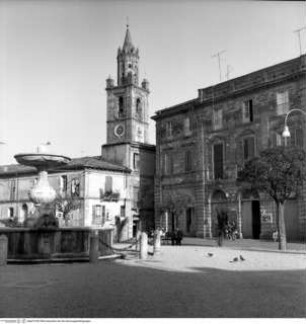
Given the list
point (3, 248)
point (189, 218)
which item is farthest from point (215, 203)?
point (3, 248)

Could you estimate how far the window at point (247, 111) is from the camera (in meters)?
30.7

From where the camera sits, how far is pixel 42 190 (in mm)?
14289

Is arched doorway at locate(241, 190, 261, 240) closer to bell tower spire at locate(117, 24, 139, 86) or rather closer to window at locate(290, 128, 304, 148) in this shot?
window at locate(290, 128, 304, 148)

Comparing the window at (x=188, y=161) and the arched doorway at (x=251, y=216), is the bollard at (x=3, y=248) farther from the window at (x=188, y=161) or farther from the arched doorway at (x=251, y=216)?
the window at (x=188, y=161)

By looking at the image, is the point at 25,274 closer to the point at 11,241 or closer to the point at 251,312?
the point at 11,241

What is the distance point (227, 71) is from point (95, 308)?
25.1 metres

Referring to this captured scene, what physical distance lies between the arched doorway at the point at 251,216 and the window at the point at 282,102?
5.65 metres

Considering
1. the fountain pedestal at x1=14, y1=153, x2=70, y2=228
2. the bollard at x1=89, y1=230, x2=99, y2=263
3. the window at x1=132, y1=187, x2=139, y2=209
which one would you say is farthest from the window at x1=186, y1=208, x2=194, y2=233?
the bollard at x1=89, y1=230, x2=99, y2=263

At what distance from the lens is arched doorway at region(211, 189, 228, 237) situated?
32159 mm

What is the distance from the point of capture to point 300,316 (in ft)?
21.1

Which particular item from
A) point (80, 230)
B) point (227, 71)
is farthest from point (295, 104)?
point (80, 230)

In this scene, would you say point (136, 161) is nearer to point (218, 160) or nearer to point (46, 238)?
point (218, 160)

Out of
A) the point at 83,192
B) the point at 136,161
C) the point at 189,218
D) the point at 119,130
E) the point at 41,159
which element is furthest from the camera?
the point at 119,130

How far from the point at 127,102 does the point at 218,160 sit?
1896cm
